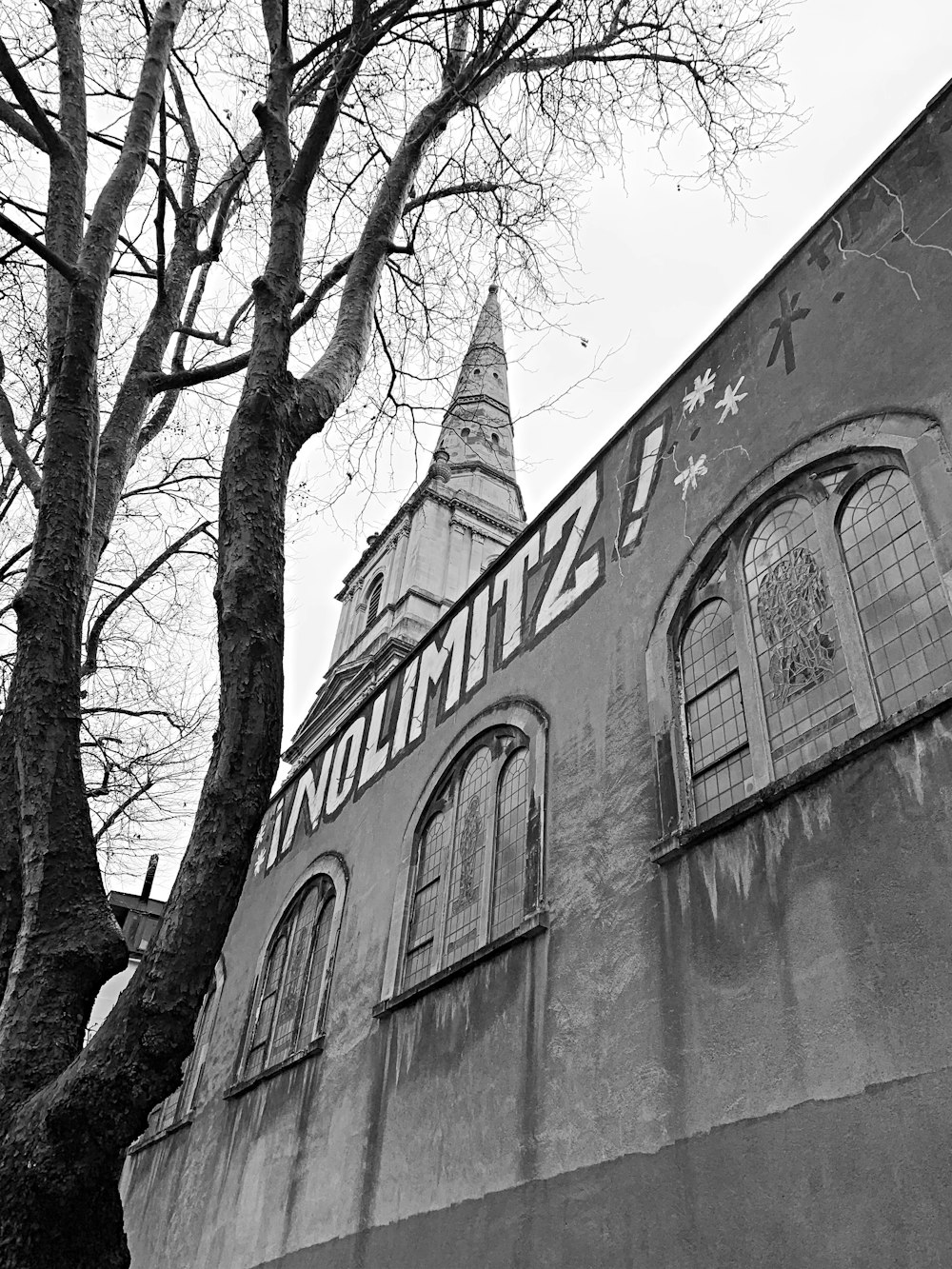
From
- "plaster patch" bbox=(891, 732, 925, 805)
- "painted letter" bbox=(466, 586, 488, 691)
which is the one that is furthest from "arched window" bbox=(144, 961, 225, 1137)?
"plaster patch" bbox=(891, 732, 925, 805)

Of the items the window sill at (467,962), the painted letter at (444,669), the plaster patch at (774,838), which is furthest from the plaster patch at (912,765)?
the painted letter at (444,669)

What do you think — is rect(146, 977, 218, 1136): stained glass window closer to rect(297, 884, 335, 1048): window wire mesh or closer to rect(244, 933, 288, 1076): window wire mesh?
rect(244, 933, 288, 1076): window wire mesh

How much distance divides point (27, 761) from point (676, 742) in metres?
4.20

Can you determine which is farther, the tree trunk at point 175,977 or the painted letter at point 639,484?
the painted letter at point 639,484

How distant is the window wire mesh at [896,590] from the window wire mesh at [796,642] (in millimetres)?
220

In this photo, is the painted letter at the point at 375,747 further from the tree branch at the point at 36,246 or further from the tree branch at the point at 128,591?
the tree branch at the point at 36,246

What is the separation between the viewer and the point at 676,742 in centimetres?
660

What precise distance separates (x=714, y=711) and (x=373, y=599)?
24.9 meters

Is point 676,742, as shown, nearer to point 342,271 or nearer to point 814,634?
point 814,634

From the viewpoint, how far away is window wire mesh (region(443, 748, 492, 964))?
26.7ft

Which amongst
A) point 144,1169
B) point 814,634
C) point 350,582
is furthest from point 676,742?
point 350,582

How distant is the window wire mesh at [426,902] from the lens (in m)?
8.63

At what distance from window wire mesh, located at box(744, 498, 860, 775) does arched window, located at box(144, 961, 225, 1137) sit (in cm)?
885

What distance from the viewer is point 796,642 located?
Result: 20.0 ft
